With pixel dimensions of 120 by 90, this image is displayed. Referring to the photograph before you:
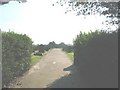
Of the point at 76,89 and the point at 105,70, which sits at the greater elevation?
the point at 105,70

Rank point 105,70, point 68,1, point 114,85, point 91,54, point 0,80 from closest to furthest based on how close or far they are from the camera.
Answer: point 114,85 < point 105,70 < point 91,54 < point 0,80 < point 68,1

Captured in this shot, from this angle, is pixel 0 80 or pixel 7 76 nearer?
pixel 0 80

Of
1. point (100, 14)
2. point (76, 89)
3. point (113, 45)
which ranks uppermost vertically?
point (100, 14)

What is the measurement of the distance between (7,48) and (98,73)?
537 cm

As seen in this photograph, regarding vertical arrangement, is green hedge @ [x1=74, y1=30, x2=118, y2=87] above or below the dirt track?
above

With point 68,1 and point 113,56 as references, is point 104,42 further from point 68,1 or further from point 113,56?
point 68,1

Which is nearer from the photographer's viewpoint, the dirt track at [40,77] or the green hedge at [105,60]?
the green hedge at [105,60]

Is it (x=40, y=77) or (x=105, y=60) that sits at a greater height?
(x=105, y=60)

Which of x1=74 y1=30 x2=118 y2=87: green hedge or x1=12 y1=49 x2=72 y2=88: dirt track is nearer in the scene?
x1=74 y1=30 x2=118 y2=87: green hedge

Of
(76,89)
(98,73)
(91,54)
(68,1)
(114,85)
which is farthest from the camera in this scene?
(68,1)

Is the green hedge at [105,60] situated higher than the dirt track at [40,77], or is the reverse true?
the green hedge at [105,60]

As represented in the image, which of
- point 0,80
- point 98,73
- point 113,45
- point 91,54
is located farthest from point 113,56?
point 0,80

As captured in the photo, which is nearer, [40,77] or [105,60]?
[105,60]

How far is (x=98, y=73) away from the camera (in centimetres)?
1040
